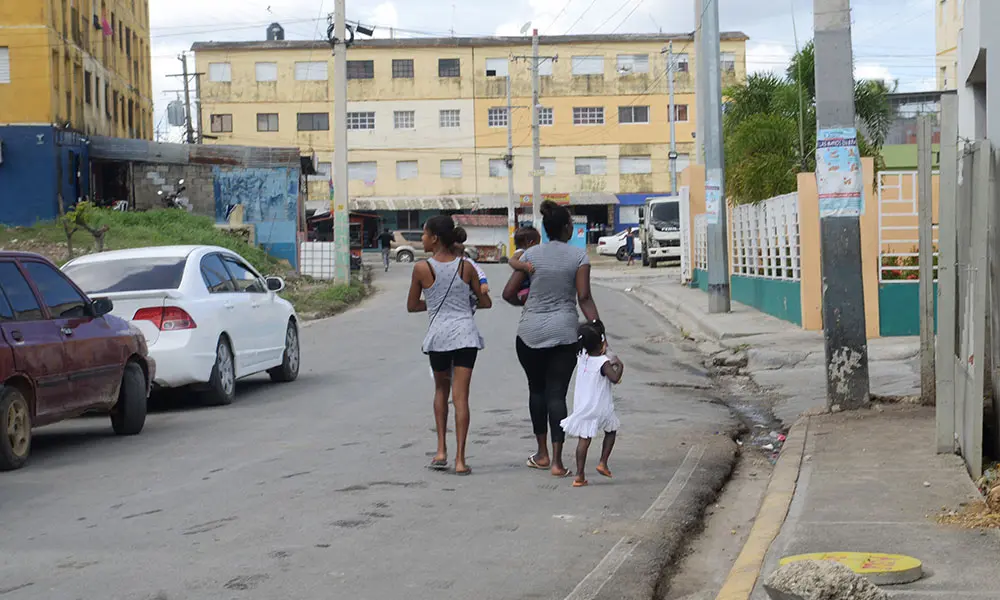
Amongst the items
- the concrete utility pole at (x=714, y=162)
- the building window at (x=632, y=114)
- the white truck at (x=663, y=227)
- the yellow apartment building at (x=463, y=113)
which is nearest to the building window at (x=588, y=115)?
the yellow apartment building at (x=463, y=113)

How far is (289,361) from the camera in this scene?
15.3 m

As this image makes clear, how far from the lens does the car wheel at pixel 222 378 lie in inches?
505

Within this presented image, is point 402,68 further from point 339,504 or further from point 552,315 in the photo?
point 339,504

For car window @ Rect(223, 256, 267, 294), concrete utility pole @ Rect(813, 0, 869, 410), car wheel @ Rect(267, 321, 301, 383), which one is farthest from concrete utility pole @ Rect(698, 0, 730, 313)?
concrete utility pole @ Rect(813, 0, 869, 410)

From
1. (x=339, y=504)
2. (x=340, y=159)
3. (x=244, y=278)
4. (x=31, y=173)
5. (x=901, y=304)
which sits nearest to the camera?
(x=339, y=504)

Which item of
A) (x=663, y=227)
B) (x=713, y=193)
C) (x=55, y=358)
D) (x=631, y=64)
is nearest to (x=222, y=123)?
(x=631, y=64)

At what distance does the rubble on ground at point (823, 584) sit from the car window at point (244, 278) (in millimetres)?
9960

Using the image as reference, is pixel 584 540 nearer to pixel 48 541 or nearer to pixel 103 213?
pixel 48 541

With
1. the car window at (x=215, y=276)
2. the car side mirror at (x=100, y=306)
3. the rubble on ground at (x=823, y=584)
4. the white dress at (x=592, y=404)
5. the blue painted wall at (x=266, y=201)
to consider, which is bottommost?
the rubble on ground at (x=823, y=584)

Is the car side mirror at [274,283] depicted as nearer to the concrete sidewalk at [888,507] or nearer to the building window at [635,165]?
the concrete sidewalk at [888,507]

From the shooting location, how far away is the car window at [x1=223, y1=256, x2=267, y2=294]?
14173 mm

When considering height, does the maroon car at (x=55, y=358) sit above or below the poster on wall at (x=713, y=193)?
below

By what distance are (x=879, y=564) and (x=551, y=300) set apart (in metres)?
3.47

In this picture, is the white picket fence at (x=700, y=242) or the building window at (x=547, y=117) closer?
the white picket fence at (x=700, y=242)
